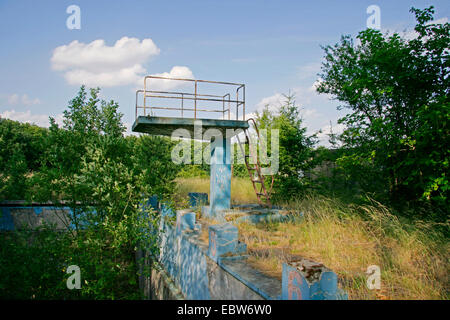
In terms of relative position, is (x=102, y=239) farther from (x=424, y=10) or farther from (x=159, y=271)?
(x=424, y=10)

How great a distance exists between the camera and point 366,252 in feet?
16.1

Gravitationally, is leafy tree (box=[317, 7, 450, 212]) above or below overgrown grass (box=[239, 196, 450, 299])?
above

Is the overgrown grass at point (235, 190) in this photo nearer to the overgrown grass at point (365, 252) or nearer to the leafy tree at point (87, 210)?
the leafy tree at point (87, 210)

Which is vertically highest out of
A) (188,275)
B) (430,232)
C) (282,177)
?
(282,177)

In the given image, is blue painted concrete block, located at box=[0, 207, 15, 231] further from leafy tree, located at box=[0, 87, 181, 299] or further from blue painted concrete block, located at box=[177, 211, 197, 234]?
blue painted concrete block, located at box=[177, 211, 197, 234]

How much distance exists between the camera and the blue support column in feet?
29.5

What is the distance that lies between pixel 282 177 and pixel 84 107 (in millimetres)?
7395

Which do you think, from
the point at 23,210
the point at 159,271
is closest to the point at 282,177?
the point at 159,271

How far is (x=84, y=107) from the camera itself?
331 inches

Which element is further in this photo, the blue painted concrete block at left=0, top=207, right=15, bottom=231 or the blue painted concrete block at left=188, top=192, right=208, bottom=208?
the blue painted concrete block at left=0, top=207, right=15, bottom=231

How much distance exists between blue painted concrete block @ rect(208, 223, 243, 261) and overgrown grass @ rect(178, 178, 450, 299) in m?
0.35

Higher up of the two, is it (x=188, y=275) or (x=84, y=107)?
(x=84, y=107)

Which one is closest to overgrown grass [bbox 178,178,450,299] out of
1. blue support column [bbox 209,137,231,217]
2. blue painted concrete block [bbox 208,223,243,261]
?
blue painted concrete block [bbox 208,223,243,261]

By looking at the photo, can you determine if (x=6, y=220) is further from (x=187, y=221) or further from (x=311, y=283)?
(x=311, y=283)
